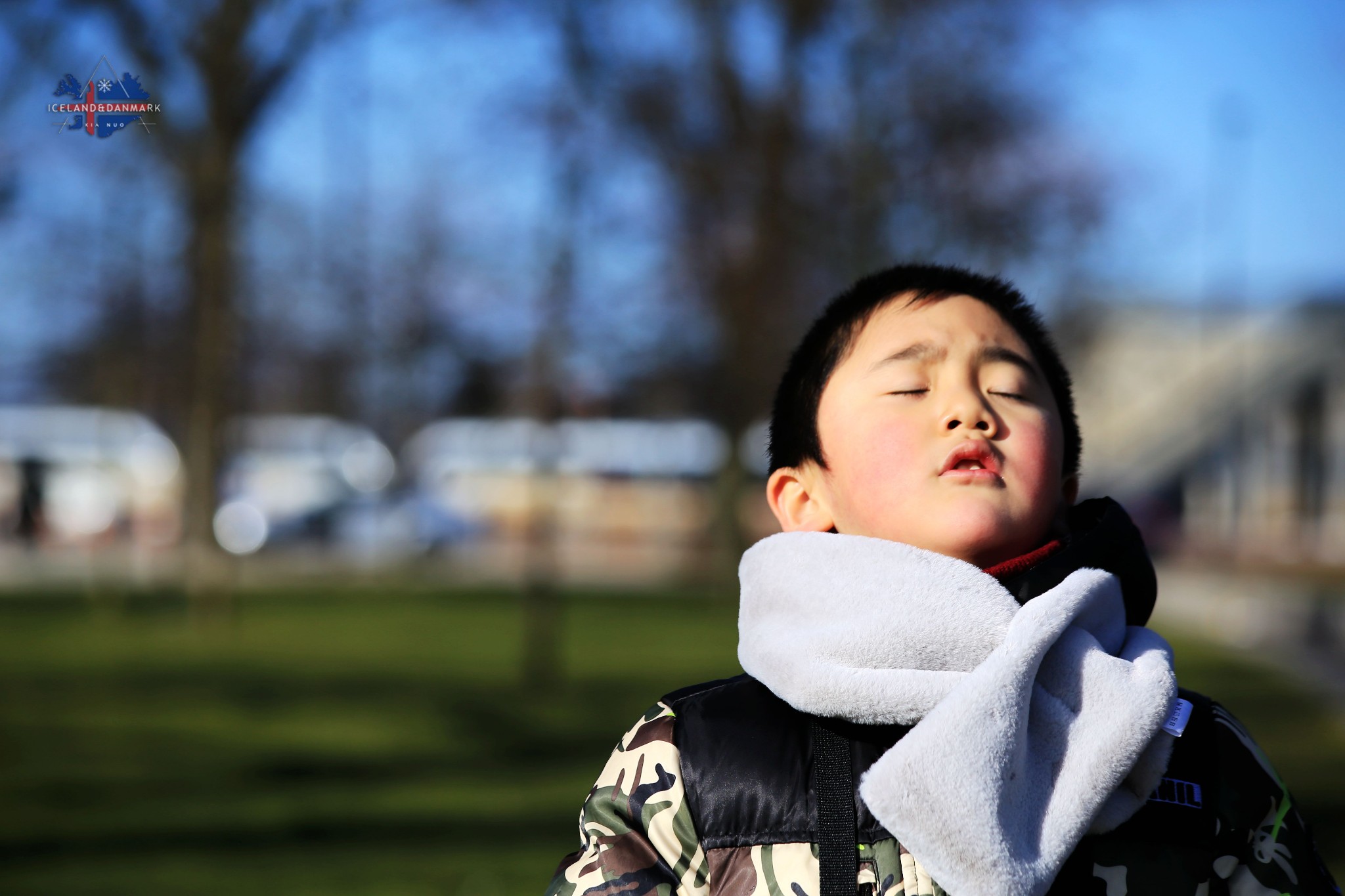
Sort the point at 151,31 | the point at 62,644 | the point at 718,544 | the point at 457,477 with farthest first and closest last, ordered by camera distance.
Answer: the point at 457,477
the point at 718,544
the point at 62,644
the point at 151,31

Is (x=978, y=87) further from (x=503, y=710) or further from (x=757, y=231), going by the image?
(x=503, y=710)

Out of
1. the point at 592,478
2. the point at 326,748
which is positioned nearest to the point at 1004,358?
the point at 326,748

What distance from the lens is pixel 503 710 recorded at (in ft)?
30.1

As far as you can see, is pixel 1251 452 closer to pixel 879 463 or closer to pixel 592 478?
pixel 592 478

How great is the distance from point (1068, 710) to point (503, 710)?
26.1 ft

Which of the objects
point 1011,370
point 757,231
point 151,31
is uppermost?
point 151,31

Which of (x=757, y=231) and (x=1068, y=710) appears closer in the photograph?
(x=1068, y=710)

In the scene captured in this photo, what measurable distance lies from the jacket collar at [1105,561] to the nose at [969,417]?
0.17m

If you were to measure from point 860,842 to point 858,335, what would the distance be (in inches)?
25.4

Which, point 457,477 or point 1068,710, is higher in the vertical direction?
point 1068,710

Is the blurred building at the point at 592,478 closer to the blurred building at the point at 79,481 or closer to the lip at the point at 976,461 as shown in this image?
the blurred building at the point at 79,481

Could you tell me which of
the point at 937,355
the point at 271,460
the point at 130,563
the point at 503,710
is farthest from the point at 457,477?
the point at 937,355

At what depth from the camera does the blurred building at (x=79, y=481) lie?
34469 millimetres

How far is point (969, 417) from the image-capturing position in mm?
1643
